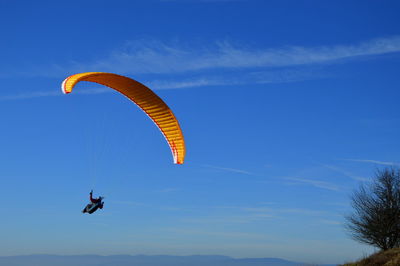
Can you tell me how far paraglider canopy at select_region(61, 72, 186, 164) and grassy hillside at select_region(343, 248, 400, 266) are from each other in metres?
11.6

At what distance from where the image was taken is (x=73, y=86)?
867 inches

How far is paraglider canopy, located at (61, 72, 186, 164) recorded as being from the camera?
25.0 meters

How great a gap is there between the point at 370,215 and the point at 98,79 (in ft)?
74.9

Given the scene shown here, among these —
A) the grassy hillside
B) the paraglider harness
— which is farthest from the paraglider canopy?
the grassy hillside

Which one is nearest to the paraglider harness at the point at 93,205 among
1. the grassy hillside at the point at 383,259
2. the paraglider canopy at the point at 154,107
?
the paraglider canopy at the point at 154,107

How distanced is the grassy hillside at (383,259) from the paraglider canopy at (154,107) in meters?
11.6

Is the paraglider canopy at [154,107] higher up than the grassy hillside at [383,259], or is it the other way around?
the paraglider canopy at [154,107]

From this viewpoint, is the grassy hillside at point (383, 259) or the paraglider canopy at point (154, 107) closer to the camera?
the paraglider canopy at point (154, 107)

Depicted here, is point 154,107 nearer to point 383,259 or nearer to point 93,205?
point 93,205

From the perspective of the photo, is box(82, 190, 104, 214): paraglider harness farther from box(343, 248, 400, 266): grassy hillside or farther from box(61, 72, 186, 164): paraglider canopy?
box(343, 248, 400, 266): grassy hillside

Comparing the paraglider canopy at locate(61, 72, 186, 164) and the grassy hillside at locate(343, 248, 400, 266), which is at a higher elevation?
the paraglider canopy at locate(61, 72, 186, 164)

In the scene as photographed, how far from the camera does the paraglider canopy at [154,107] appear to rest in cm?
2503

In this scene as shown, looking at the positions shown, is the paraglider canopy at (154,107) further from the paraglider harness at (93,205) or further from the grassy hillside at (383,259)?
A: the grassy hillside at (383,259)

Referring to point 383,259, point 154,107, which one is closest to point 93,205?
point 154,107
